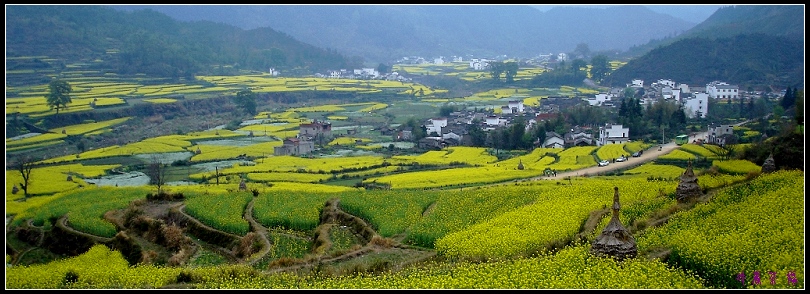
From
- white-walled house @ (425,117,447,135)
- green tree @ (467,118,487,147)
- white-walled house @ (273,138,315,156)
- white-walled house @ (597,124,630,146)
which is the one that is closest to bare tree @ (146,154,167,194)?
white-walled house @ (273,138,315,156)

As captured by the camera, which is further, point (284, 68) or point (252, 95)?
point (284, 68)

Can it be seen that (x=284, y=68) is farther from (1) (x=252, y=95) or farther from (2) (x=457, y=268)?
(2) (x=457, y=268)

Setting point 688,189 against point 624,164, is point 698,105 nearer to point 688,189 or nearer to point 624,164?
point 624,164

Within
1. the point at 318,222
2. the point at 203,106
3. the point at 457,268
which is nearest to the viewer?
the point at 457,268

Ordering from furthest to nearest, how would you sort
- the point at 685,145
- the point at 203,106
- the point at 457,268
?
the point at 203,106, the point at 685,145, the point at 457,268

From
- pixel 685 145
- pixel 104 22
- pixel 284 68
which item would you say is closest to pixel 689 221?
pixel 685 145

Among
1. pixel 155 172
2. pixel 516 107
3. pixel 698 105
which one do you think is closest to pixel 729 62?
pixel 698 105
